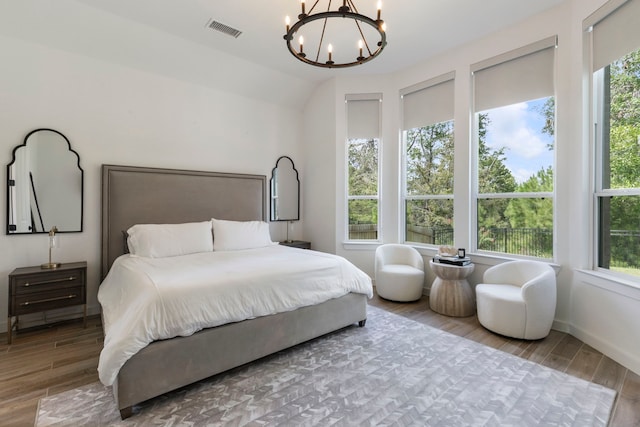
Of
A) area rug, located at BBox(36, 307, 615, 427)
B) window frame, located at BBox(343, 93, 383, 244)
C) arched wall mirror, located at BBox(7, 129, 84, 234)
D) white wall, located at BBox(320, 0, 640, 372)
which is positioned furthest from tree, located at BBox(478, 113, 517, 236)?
arched wall mirror, located at BBox(7, 129, 84, 234)

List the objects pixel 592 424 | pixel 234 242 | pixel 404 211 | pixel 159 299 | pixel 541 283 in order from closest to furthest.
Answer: pixel 592 424 → pixel 159 299 → pixel 541 283 → pixel 234 242 → pixel 404 211

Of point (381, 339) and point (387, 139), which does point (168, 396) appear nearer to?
point (381, 339)

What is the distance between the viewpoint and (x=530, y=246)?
11.1 feet

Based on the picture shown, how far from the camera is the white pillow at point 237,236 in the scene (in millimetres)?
3748

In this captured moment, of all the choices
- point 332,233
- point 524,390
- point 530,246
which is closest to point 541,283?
point 530,246

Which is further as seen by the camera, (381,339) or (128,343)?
(381,339)

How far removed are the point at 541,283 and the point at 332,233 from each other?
2.76m

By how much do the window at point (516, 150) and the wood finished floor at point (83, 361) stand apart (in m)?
1.06

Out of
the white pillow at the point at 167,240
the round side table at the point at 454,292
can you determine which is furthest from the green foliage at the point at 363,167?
the white pillow at the point at 167,240

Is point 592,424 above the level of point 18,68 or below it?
below

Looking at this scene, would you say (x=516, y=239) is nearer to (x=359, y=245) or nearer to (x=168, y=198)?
(x=359, y=245)

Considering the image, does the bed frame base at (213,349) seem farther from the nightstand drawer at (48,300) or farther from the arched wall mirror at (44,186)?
the arched wall mirror at (44,186)

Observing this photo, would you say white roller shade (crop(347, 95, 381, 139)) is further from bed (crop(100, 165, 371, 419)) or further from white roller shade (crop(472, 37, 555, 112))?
bed (crop(100, 165, 371, 419))

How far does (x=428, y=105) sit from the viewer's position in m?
4.25
